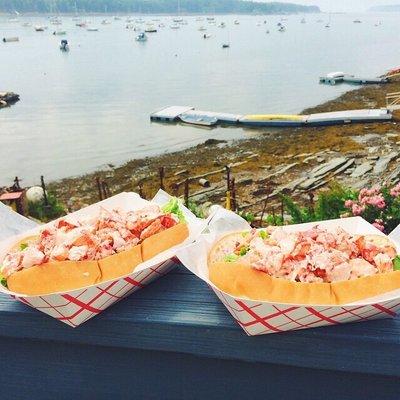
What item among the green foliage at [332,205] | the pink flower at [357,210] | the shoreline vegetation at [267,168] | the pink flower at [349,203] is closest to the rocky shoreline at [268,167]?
the shoreline vegetation at [267,168]

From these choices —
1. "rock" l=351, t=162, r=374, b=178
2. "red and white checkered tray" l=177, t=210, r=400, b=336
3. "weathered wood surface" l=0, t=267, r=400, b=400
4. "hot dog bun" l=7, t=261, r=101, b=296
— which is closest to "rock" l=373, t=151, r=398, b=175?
"rock" l=351, t=162, r=374, b=178

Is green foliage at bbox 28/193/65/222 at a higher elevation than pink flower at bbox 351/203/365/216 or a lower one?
lower

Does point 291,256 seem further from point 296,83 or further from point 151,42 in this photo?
point 151,42

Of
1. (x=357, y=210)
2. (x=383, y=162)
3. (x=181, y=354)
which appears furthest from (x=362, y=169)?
(x=181, y=354)

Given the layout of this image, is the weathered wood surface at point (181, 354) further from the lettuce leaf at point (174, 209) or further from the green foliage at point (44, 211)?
the green foliage at point (44, 211)

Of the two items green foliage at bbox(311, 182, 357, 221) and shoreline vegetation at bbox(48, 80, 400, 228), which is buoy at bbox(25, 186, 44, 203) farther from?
green foliage at bbox(311, 182, 357, 221)

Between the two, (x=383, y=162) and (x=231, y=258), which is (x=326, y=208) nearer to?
(x=231, y=258)
